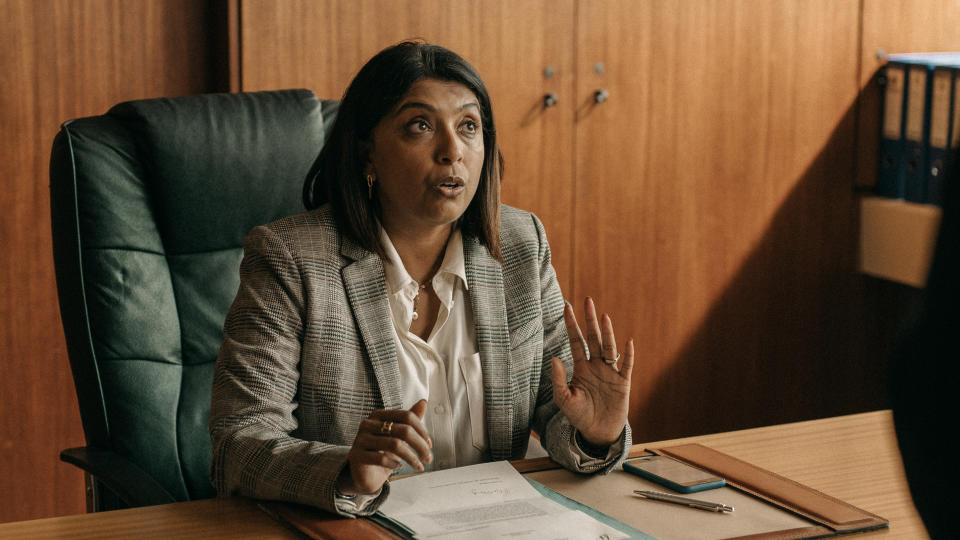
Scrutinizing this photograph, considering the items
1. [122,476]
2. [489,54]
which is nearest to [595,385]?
[122,476]

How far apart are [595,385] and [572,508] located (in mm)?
256

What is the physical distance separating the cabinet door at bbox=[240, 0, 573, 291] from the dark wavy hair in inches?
32.7

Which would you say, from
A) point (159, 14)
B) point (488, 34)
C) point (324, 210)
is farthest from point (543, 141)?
point (324, 210)

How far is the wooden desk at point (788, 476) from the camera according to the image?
120 cm

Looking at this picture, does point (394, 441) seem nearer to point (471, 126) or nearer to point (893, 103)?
point (471, 126)

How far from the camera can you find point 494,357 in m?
1.59

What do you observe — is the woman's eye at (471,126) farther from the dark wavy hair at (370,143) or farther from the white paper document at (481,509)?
the white paper document at (481,509)

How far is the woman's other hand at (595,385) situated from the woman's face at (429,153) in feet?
0.87

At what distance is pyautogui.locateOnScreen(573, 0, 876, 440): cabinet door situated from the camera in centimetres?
287

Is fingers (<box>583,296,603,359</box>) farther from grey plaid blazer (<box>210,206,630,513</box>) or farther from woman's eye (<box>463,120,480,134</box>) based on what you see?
woman's eye (<box>463,120,480,134</box>)

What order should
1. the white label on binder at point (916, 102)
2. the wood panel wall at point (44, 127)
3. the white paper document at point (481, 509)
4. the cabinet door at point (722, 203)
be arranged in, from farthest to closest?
the white label on binder at point (916, 102) → the cabinet door at point (722, 203) → the wood panel wall at point (44, 127) → the white paper document at point (481, 509)

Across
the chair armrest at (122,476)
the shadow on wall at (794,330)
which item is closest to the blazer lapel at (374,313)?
the chair armrest at (122,476)

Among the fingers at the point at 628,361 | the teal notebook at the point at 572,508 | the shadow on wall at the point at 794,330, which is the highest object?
the fingers at the point at 628,361

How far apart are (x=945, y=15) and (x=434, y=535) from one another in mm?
2682
